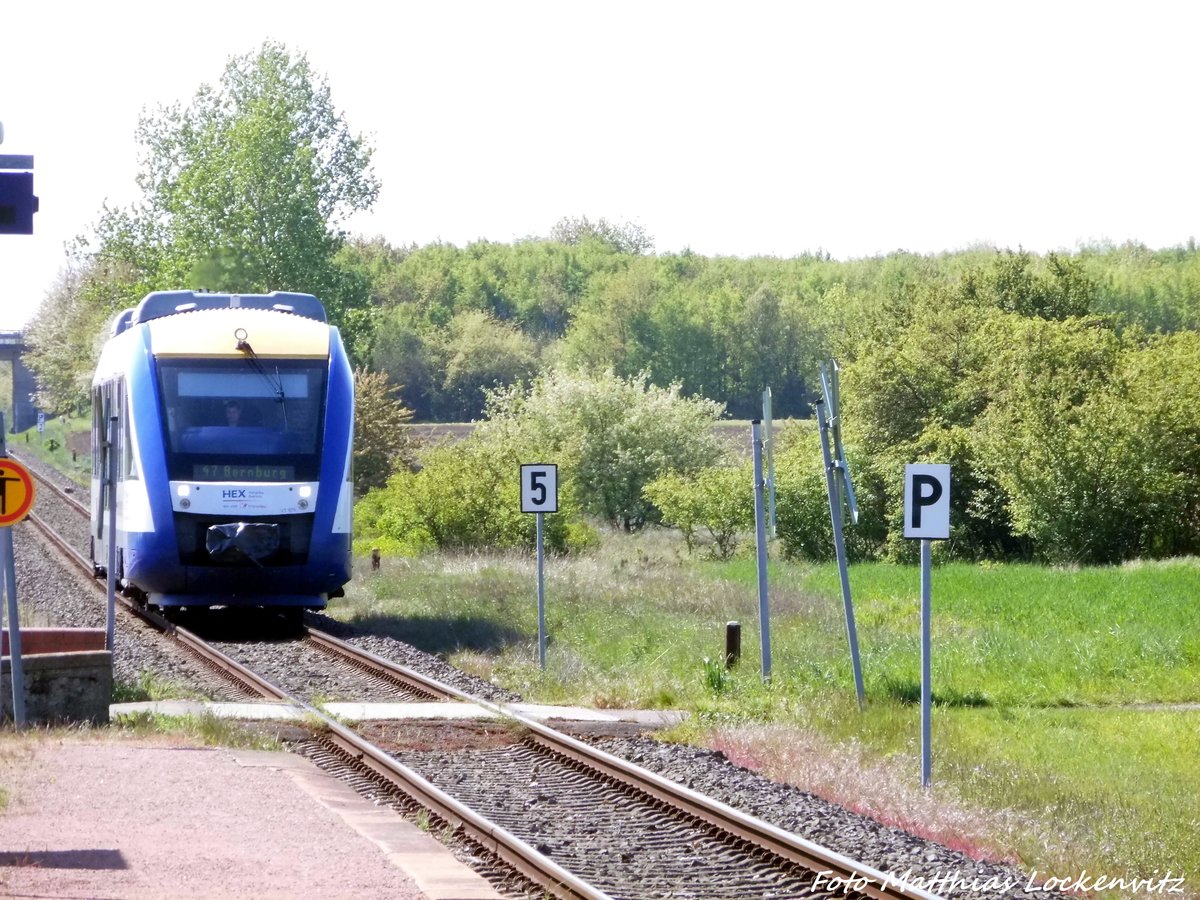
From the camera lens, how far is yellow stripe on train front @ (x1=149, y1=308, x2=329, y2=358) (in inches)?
759

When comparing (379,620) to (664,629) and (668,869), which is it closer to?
(664,629)

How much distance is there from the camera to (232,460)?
19.0m

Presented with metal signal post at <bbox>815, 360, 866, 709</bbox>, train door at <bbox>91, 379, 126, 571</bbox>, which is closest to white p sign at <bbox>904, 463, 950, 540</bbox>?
metal signal post at <bbox>815, 360, 866, 709</bbox>

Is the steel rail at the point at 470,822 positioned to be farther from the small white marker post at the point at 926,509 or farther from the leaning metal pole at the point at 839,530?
the leaning metal pole at the point at 839,530

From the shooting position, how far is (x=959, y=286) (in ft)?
185

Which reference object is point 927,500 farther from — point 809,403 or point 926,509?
point 809,403

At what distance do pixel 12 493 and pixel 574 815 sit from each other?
5.02 m

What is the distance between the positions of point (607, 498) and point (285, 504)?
97.0 ft

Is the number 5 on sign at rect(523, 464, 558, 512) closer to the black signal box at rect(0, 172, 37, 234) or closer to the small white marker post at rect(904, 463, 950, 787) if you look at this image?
the small white marker post at rect(904, 463, 950, 787)

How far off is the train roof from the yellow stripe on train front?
2.93 ft

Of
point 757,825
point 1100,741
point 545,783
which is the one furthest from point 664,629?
point 757,825

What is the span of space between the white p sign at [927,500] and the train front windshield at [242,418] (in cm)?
894

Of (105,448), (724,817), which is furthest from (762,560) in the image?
(105,448)

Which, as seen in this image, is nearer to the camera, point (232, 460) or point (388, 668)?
point (388, 668)
